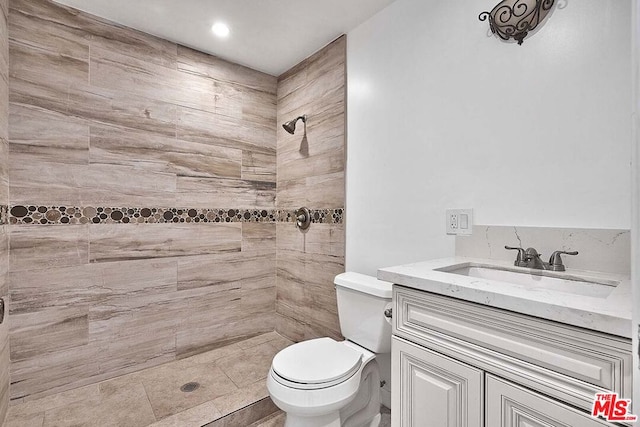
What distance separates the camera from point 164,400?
1.76m

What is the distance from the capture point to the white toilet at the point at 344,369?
51.7 inches

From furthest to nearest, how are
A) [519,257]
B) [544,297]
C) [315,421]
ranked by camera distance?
[315,421]
[519,257]
[544,297]

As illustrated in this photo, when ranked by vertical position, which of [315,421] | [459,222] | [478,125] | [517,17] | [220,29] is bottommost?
[315,421]

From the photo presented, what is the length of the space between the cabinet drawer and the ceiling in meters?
1.70

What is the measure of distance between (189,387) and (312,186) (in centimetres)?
149

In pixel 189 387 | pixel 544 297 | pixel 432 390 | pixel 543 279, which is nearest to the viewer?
pixel 544 297

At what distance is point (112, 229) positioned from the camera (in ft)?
6.52

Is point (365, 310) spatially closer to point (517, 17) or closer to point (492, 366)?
point (492, 366)

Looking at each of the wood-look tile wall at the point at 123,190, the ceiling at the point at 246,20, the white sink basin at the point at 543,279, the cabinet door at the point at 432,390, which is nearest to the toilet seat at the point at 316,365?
the cabinet door at the point at 432,390

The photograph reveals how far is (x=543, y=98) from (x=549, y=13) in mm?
322

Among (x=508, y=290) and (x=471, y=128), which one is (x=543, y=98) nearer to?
(x=471, y=128)

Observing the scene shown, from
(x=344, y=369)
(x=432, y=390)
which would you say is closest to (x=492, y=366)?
(x=432, y=390)

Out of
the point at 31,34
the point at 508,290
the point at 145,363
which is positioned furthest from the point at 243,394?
the point at 31,34

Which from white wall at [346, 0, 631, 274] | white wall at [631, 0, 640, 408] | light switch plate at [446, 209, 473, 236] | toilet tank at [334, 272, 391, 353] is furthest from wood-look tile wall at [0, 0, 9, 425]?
white wall at [631, 0, 640, 408]
